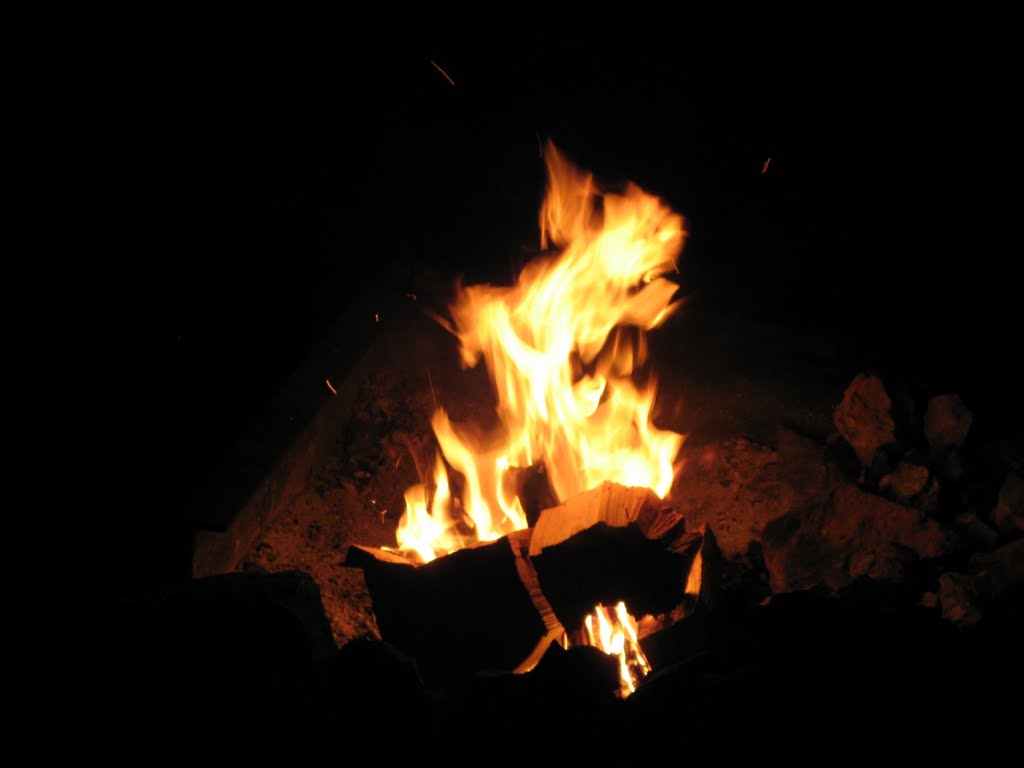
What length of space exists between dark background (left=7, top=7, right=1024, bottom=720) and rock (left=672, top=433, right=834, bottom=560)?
26.5 inches

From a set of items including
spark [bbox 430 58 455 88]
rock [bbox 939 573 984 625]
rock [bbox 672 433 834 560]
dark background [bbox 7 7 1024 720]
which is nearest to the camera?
rock [bbox 939 573 984 625]

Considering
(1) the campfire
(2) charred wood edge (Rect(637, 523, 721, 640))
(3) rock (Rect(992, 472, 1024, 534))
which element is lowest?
(3) rock (Rect(992, 472, 1024, 534))

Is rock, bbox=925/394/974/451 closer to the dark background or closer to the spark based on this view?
the dark background

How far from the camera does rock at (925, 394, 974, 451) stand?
9.54 feet

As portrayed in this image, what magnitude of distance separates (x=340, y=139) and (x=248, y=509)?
2.35 m

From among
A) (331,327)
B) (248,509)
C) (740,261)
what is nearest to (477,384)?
(331,327)

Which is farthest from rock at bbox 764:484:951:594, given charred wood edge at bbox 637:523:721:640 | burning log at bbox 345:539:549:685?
burning log at bbox 345:539:549:685

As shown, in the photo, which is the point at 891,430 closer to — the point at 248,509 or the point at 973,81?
the point at 973,81

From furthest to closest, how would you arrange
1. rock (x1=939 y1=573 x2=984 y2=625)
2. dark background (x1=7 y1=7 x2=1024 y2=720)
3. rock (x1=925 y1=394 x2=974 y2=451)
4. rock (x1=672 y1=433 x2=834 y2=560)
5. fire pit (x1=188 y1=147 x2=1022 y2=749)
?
dark background (x1=7 y1=7 x2=1024 y2=720) → rock (x1=672 y1=433 x2=834 y2=560) → rock (x1=925 y1=394 x2=974 y2=451) → rock (x1=939 y1=573 x2=984 y2=625) → fire pit (x1=188 y1=147 x2=1022 y2=749)

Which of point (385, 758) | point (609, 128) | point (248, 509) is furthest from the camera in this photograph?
point (609, 128)

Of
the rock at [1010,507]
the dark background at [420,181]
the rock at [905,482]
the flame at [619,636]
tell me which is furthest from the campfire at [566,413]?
the rock at [1010,507]

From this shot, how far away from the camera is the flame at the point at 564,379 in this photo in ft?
10.1

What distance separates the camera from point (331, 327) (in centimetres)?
360

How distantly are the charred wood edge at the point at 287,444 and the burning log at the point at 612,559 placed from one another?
3.56 ft
